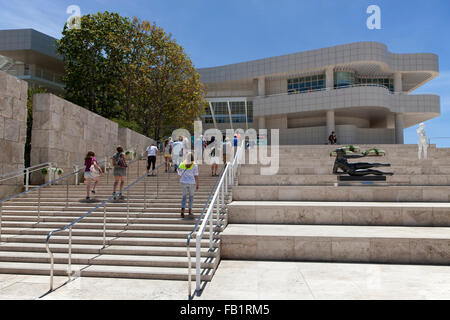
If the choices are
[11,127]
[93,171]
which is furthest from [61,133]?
[93,171]

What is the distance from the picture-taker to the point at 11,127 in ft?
39.8

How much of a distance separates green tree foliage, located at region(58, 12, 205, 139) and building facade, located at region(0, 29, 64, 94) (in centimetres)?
873

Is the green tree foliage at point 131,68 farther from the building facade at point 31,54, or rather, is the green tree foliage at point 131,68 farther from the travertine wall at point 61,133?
the travertine wall at point 61,133

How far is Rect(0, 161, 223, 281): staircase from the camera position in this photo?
20.6ft

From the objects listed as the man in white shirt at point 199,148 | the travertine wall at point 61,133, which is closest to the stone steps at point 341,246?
the man in white shirt at point 199,148

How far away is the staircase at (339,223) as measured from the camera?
680 centimetres

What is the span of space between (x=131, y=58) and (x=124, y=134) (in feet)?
41.5

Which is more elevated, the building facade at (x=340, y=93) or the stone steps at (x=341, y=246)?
the building facade at (x=340, y=93)

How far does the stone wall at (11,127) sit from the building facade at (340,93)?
79.3ft
